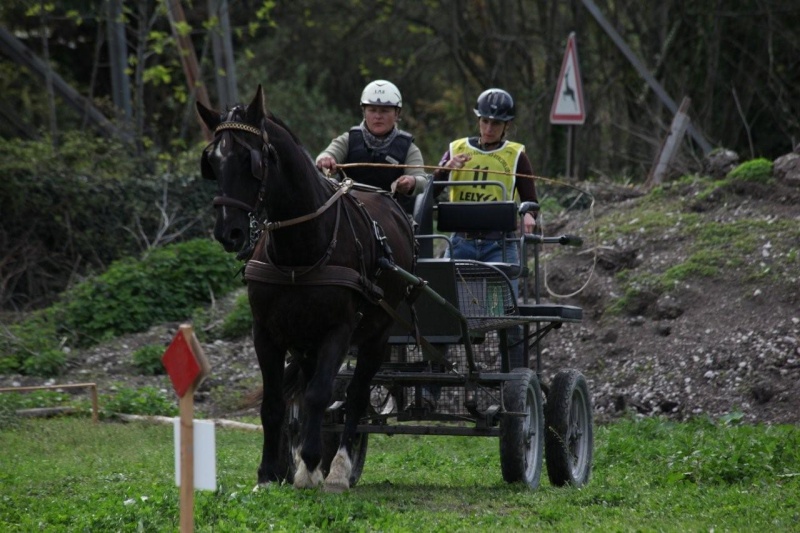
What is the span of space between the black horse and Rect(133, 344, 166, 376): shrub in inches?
283

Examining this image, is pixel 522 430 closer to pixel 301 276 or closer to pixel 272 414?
pixel 272 414

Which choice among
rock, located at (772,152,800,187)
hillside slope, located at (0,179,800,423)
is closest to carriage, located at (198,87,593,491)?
hillside slope, located at (0,179,800,423)

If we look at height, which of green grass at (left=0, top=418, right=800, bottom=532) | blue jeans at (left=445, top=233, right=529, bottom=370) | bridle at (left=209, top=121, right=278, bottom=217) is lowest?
green grass at (left=0, top=418, right=800, bottom=532)

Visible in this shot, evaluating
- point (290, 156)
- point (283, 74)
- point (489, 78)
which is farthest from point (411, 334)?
point (283, 74)

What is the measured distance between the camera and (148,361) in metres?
15.2

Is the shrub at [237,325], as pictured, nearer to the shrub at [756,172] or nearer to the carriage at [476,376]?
the shrub at [756,172]

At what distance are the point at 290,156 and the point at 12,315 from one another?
1025 centimetres

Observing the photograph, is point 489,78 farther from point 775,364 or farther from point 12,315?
point 775,364

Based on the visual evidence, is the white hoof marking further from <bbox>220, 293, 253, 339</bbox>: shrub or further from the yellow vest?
<bbox>220, 293, 253, 339</bbox>: shrub

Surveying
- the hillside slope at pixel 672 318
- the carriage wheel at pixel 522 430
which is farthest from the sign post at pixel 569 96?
the carriage wheel at pixel 522 430

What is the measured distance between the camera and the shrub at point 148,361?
1514 centimetres

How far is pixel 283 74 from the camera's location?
1215 inches

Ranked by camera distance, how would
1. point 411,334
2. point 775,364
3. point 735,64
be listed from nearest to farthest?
point 411,334
point 775,364
point 735,64

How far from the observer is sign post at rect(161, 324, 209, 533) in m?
5.16
